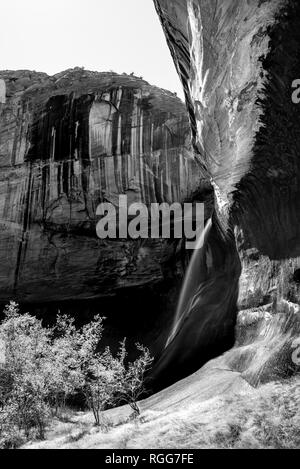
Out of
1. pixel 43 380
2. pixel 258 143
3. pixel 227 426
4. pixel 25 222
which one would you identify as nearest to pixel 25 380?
pixel 43 380

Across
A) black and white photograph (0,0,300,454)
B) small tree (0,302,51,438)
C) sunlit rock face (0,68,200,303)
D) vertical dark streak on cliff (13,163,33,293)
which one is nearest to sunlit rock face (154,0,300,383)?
black and white photograph (0,0,300,454)

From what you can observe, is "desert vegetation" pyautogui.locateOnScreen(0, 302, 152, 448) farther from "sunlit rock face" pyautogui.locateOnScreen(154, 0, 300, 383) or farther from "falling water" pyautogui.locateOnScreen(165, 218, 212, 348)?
"falling water" pyautogui.locateOnScreen(165, 218, 212, 348)

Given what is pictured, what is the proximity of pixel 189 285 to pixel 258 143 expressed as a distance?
12.2 metres

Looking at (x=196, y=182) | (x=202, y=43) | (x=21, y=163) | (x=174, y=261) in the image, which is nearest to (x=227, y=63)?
(x=202, y=43)

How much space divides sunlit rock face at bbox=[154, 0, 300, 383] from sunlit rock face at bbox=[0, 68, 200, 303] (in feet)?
36.6

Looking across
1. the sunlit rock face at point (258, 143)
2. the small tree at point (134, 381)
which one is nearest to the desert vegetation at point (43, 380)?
the small tree at point (134, 381)

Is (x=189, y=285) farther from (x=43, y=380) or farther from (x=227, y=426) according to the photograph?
(x=227, y=426)

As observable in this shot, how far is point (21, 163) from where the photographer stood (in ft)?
91.2

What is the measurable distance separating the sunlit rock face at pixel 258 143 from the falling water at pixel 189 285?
7286 millimetres

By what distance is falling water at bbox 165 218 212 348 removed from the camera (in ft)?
72.9

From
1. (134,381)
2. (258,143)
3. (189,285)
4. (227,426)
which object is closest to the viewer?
(227,426)

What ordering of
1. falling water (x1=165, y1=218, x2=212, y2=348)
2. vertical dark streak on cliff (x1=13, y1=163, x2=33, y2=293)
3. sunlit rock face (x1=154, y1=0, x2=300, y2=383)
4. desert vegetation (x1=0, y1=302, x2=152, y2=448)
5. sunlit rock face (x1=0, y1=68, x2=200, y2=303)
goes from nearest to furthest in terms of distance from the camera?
sunlit rock face (x1=154, y1=0, x2=300, y2=383), desert vegetation (x1=0, y1=302, x2=152, y2=448), falling water (x1=165, y1=218, x2=212, y2=348), sunlit rock face (x1=0, y1=68, x2=200, y2=303), vertical dark streak on cliff (x1=13, y1=163, x2=33, y2=293)

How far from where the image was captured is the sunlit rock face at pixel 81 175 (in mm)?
26469

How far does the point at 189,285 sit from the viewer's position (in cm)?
2394
